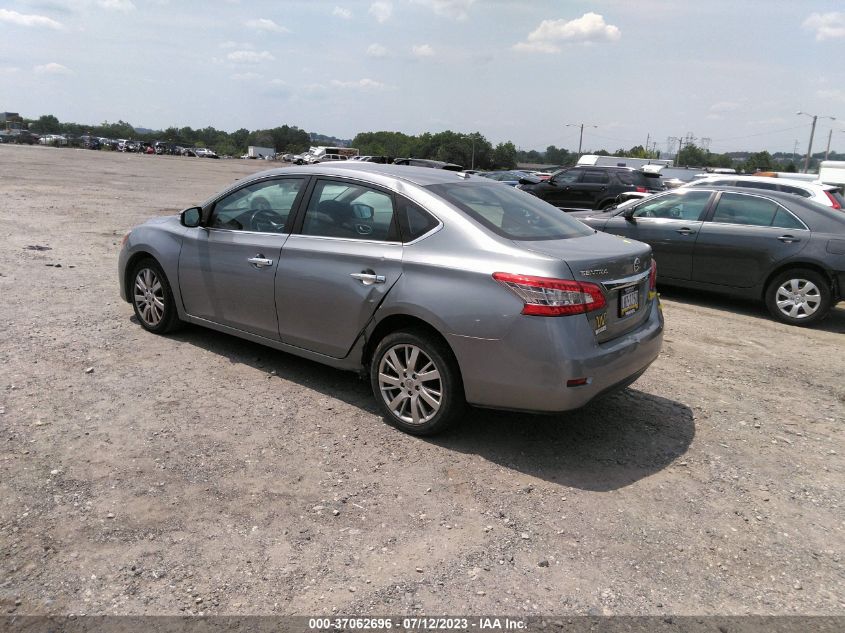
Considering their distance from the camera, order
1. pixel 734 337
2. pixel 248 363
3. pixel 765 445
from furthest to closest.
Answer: pixel 734 337
pixel 248 363
pixel 765 445

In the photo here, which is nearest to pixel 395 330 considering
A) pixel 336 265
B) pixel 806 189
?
pixel 336 265

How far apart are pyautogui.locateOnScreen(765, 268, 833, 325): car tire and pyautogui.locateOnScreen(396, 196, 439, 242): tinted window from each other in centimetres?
582

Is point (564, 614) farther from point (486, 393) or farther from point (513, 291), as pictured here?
point (513, 291)

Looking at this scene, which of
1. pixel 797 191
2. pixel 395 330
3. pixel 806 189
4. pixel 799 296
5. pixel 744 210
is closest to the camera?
pixel 395 330

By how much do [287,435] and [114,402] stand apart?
52.6 inches

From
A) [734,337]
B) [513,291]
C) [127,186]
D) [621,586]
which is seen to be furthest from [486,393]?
[127,186]

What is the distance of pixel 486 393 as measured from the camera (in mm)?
3936

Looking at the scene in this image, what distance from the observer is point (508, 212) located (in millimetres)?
4543

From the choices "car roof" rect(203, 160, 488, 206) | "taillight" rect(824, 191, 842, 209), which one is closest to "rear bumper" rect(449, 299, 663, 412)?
"car roof" rect(203, 160, 488, 206)

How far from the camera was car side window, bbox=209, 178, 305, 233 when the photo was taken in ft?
16.6

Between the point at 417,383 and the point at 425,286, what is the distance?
0.63 metres

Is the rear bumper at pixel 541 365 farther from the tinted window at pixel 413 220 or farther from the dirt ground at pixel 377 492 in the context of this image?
the tinted window at pixel 413 220

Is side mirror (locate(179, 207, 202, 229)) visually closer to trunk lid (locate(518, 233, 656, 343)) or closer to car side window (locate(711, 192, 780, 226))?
trunk lid (locate(518, 233, 656, 343))

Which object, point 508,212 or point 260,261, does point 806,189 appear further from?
point 260,261
